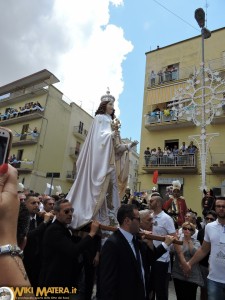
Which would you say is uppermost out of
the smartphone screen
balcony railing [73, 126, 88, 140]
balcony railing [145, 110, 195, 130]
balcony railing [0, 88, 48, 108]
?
balcony railing [0, 88, 48, 108]

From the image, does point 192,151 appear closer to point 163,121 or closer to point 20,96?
point 163,121

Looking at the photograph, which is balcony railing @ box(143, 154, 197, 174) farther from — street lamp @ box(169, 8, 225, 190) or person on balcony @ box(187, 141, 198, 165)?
street lamp @ box(169, 8, 225, 190)

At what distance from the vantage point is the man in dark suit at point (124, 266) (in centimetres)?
243

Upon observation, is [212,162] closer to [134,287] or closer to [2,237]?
[134,287]

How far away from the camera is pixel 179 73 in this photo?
21.4 meters

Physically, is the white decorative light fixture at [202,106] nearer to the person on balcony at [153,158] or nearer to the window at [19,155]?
the person on balcony at [153,158]

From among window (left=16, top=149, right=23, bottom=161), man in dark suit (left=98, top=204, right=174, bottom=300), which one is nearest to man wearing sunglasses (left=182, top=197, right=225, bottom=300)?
man in dark suit (left=98, top=204, right=174, bottom=300)

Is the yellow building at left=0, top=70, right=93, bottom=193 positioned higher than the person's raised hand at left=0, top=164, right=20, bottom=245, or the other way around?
the yellow building at left=0, top=70, right=93, bottom=193

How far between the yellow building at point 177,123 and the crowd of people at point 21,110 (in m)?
12.5

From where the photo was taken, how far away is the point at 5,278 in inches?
41.8

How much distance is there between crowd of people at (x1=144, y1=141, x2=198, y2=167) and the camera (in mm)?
18922

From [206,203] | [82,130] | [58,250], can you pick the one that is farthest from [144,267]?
[82,130]

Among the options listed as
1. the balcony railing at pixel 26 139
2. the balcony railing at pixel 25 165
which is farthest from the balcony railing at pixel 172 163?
the balcony railing at pixel 26 139

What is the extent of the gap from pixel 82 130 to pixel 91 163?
98.6 feet
